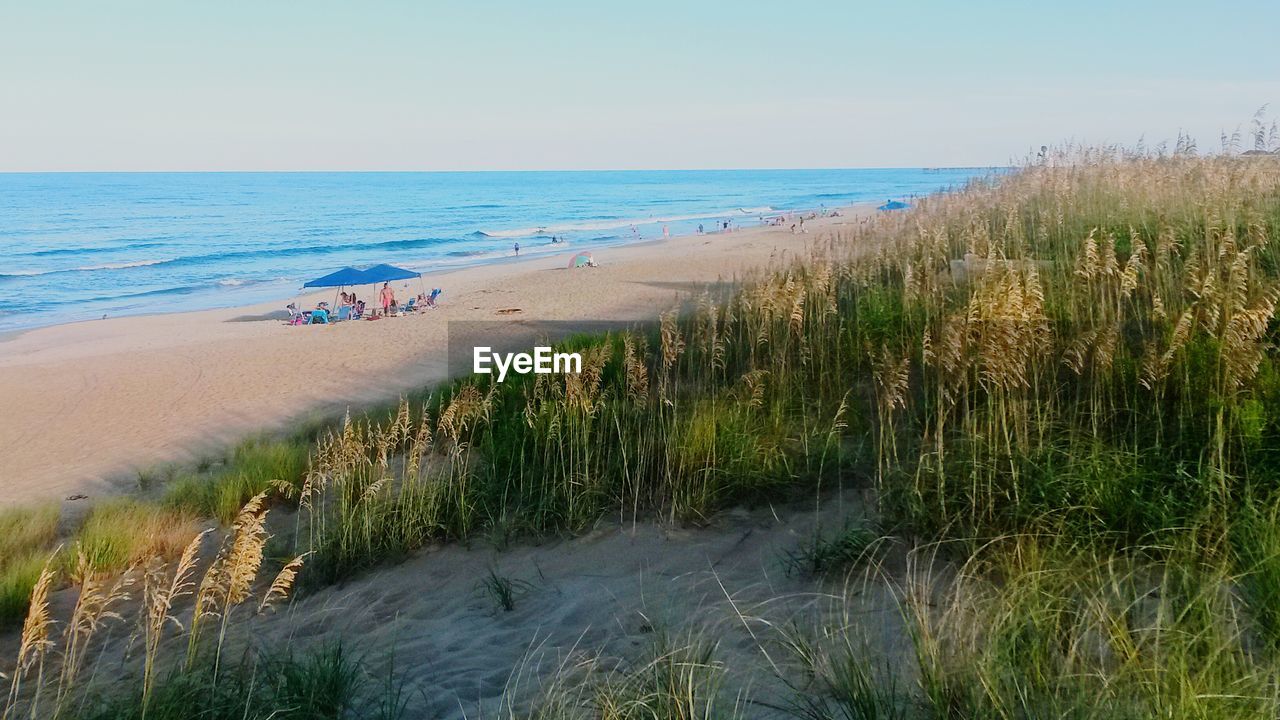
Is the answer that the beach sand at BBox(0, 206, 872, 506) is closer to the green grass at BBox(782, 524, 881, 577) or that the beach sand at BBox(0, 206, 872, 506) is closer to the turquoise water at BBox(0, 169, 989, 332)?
the green grass at BBox(782, 524, 881, 577)

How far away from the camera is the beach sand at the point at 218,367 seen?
10.6 m

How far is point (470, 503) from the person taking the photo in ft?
19.6

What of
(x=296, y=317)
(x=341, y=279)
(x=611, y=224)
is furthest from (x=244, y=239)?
(x=341, y=279)

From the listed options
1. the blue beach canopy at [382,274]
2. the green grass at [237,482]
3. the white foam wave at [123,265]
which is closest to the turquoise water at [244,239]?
the white foam wave at [123,265]

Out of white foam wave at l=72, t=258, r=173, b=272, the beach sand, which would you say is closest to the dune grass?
the beach sand

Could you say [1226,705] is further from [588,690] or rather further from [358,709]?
A: [358,709]

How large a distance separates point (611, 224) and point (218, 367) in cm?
4566

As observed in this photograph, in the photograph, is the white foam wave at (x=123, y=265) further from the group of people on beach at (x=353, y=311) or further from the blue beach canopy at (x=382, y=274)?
the blue beach canopy at (x=382, y=274)

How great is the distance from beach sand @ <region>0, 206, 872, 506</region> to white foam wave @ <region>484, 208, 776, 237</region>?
25230 millimetres

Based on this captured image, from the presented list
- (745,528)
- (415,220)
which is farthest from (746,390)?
(415,220)


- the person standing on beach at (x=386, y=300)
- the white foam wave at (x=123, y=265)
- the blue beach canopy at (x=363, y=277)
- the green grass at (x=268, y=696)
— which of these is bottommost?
the person standing on beach at (x=386, y=300)

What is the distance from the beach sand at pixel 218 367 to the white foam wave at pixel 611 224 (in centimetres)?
2523

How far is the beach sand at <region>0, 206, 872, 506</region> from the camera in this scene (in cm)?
1059

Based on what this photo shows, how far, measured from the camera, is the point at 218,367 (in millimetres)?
16031
